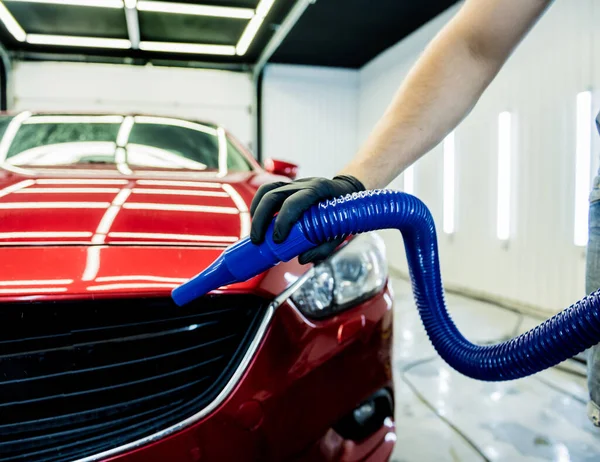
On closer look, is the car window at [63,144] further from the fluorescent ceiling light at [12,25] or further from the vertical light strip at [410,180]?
the fluorescent ceiling light at [12,25]

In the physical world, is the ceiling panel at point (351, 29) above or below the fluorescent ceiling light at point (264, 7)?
below

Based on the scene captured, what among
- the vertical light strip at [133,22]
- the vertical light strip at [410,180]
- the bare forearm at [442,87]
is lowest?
the vertical light strip at [410,180]

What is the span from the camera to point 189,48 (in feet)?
21.5

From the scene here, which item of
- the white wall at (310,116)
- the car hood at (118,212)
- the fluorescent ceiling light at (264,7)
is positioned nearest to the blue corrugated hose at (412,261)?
the car hood at (118,212)

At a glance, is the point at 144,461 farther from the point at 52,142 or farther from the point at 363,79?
the point at 363,79

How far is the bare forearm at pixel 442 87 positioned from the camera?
2.82 feet

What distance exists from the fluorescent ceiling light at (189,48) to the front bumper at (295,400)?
248 inches

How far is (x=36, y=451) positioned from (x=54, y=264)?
32 cm

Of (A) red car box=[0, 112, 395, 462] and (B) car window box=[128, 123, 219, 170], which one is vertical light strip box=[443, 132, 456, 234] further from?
(A) red car box=[0, 112, 395, 462]

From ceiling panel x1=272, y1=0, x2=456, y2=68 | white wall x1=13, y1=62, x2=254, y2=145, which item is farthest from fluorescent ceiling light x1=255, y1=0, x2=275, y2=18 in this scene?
white wall x1=13, y1=62, x2=254, y2=145

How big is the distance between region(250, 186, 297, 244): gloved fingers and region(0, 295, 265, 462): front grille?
0.99ft

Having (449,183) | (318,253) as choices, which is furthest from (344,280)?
(449,183)

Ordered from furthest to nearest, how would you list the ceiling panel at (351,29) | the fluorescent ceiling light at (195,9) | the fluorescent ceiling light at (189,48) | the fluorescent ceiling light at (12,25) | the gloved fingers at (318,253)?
the fluorescent ceiling light at (189,48) → the fluorescent ceiling light at (12,25) → the fluorescent ceiling light at (195,9) → the ceiling panel at (351,29) → the gloved fingers at (318,253)

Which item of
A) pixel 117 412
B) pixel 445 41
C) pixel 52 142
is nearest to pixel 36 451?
pixel 117 412
